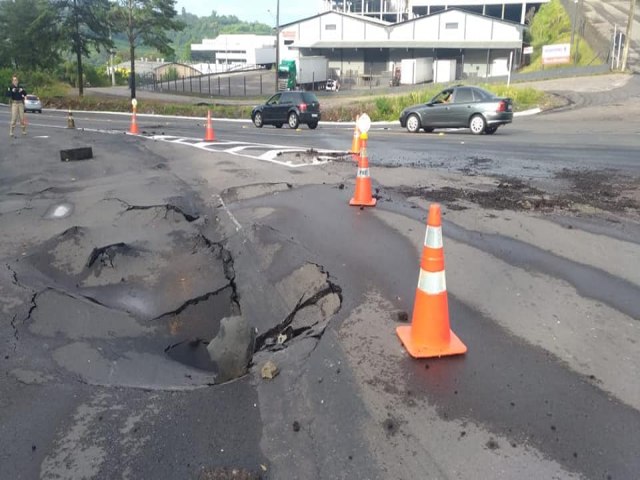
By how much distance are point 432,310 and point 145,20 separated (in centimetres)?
4892

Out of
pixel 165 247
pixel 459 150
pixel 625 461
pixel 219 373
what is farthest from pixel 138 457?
pixel 459 150

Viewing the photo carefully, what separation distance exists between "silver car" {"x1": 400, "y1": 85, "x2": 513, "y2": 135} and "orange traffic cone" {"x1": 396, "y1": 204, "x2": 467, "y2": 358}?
17.5 m

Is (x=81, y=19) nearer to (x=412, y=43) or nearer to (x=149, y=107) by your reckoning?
(x=149, y=107)

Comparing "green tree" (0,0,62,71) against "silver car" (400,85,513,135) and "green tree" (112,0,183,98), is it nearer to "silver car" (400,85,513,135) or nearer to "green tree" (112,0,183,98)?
"green tree" (112,0,183,98)

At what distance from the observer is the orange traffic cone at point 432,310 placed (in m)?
4.30

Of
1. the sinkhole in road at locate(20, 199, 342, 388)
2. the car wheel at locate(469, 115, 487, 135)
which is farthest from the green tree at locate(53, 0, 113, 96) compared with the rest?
the sinkhole in road at locate(20, 199, 342, 388)

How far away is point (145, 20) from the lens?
155ft

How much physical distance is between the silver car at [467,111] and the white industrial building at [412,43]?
129ft

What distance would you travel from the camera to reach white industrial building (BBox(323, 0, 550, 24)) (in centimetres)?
7820

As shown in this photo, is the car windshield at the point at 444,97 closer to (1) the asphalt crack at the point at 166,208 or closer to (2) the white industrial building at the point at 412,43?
(1) the asphalt crack at the point at 166,208

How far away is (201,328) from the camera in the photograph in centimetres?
599

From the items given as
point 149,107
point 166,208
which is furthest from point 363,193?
point 149,107

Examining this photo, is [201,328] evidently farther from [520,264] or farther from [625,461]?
[625,461]

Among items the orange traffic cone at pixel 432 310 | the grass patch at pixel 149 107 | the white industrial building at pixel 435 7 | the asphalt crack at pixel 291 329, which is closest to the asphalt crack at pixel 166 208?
the asphalt crack at pixel 291 329
